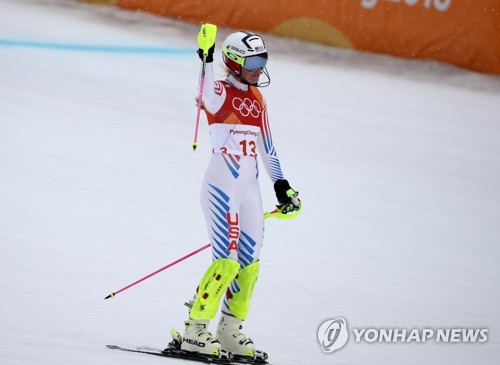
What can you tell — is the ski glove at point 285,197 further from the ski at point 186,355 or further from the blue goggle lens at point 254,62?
the ski at point 186,355

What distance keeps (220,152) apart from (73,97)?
5.63 m

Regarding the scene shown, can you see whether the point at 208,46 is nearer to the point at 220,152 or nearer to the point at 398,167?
the point at 220,152

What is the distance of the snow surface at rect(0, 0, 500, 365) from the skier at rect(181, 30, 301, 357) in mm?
443

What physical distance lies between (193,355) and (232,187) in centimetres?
84

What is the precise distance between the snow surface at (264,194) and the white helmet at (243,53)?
149 cm

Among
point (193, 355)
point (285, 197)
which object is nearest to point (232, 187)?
point (285, 197)

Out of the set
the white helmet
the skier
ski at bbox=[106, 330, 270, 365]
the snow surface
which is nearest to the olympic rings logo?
the skier

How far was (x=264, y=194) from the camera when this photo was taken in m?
8.74

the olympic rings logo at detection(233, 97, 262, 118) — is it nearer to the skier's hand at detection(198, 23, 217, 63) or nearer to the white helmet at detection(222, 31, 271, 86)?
the white helmet at detection(222, 31, 271, 86)

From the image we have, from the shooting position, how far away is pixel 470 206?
9227mm

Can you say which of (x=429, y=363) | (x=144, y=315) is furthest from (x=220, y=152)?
(x=429, y=363)

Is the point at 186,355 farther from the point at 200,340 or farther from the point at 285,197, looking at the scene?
the point at 285,197

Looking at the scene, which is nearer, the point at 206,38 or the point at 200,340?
the point at 206,38

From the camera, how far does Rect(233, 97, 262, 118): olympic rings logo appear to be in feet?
16.6
